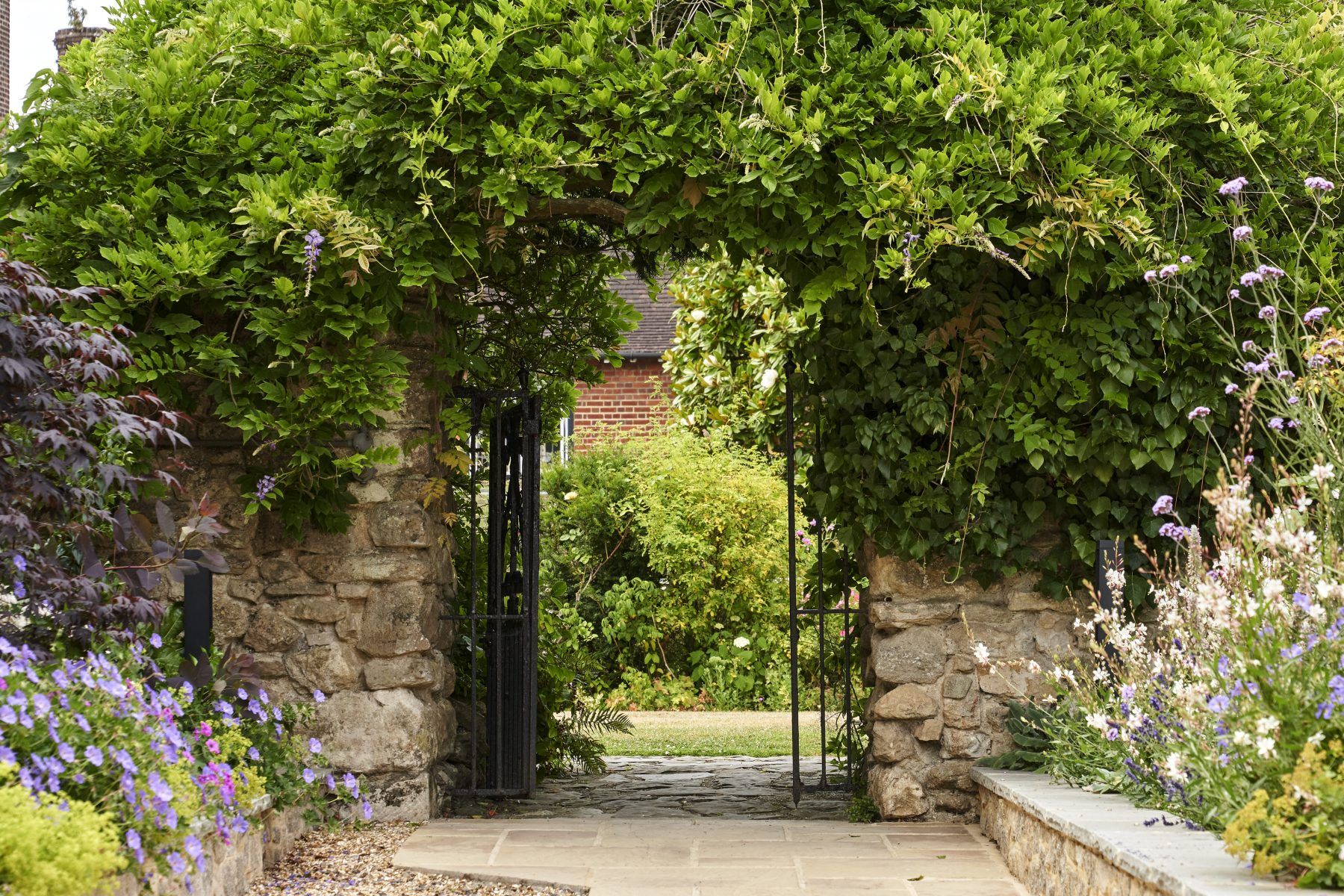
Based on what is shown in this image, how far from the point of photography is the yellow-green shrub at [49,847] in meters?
2.46

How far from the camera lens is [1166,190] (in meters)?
4.72

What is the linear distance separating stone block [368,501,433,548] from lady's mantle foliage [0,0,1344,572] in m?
0.21

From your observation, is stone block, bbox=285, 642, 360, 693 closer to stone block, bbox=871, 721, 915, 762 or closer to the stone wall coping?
stone block, bbox=871, 721, 915, 762

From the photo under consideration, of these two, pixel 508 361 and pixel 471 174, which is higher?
pixel 471 174

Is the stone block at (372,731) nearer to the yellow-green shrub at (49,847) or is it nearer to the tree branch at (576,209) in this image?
the tree branch at (576,209)

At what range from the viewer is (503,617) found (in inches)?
222

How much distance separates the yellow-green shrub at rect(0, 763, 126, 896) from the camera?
8.07 feet

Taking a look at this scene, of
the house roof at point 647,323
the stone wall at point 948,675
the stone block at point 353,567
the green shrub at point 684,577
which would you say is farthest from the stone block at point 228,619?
the house roof at point 647,323

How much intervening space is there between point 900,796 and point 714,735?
3.55 meters

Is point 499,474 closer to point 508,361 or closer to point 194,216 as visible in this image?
point 508,361

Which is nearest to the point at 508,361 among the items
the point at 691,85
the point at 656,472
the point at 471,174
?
the point at 471,174

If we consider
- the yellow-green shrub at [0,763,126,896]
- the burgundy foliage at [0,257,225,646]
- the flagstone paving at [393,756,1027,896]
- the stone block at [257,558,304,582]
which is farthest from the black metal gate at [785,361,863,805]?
the yellow-green shrub at [0,763,126,896]

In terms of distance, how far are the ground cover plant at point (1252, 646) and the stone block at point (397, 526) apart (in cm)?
259

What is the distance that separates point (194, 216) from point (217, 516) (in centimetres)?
121
